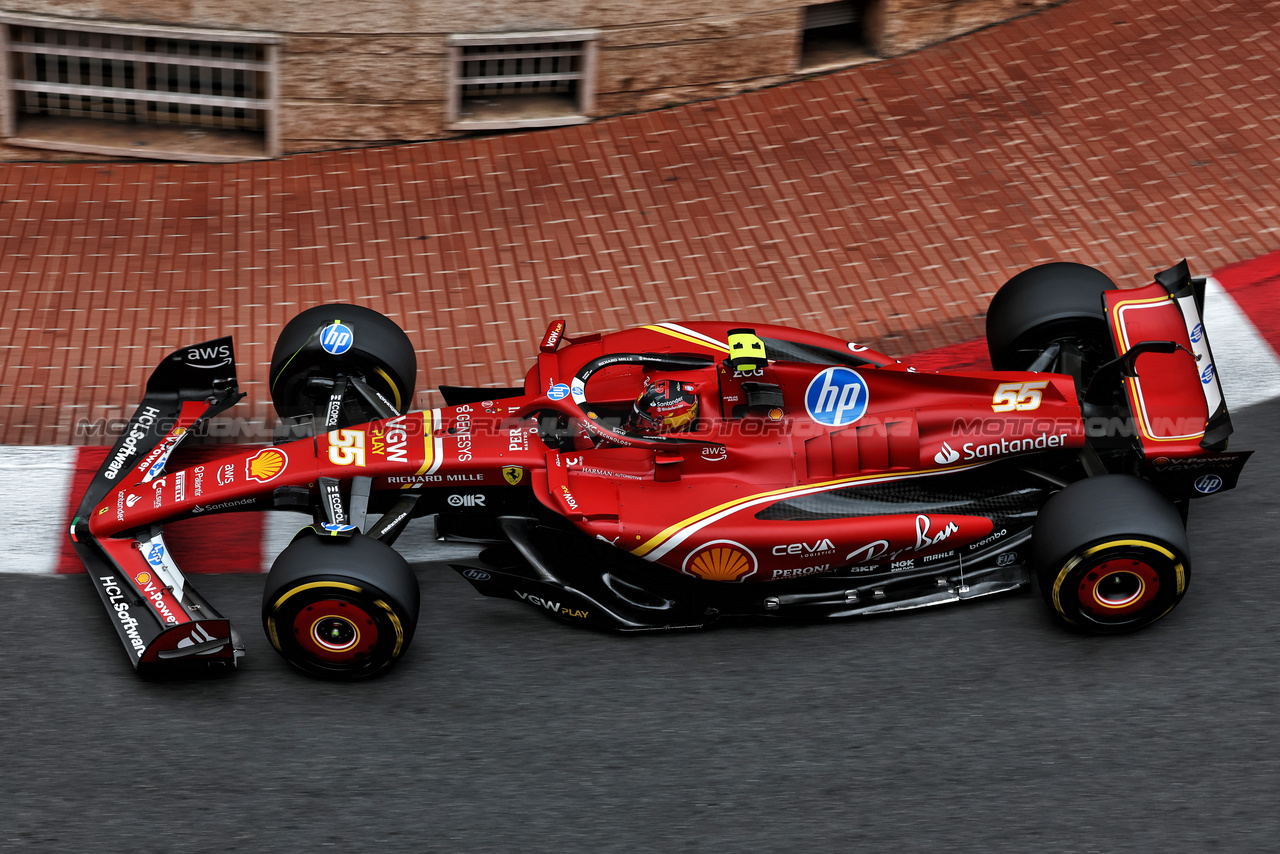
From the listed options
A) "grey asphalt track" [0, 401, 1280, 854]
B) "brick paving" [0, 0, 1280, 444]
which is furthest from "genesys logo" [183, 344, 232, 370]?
"grey asphalt track" [0, 401, 1280, 854]

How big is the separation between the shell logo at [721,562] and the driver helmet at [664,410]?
0.63 meters

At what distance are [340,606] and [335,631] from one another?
0.17 m

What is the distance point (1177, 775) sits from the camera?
18.2 feet

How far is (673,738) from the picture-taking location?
5.73 m

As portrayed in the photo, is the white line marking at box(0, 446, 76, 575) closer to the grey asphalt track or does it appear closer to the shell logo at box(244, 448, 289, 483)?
the grey asphalt track

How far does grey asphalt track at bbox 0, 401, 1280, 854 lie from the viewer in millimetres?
5352

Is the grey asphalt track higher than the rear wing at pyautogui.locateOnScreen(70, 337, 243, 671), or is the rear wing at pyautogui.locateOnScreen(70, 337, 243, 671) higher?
the rear wing at pyautogui.locateOnScreen(70, 337, 243, 671)

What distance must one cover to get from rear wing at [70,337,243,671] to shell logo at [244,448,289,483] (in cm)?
37

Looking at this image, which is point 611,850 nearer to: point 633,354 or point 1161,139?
point 633,354

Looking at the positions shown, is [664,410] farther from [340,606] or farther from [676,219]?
[676,219]

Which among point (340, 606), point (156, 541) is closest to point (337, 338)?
point (156, 541)

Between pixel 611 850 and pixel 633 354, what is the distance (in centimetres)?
233

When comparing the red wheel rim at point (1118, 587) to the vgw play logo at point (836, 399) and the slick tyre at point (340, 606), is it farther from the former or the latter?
the slick tyre at point (340, 606)

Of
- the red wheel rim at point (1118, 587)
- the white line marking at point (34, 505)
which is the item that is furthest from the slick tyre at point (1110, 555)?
the white line marking at point (34, 505)
